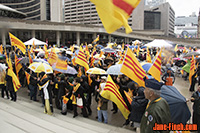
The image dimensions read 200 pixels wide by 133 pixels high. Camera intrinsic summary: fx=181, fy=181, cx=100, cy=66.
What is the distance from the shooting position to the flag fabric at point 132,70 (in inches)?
161

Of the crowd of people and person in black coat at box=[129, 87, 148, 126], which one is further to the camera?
person in black coat at box=[129, 87, 148, 126]

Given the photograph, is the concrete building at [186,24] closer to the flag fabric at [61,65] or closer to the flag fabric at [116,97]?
the flag fabric at [61,65]

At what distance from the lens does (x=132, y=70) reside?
4.12m

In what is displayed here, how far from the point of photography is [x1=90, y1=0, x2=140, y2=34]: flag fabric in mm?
1886

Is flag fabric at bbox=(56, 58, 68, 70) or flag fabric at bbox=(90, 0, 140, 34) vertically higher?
flag fabric at bbox=(90, 0, 140, 34)

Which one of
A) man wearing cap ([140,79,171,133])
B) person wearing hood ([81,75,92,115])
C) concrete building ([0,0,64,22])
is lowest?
person wearing hood ([81,75,92,115])

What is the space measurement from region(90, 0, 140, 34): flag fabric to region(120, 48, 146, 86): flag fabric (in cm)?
218

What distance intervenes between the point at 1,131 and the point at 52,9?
77.2 meters

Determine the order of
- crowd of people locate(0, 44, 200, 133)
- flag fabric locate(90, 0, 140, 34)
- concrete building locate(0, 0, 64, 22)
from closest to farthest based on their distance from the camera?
flag fabric locate(90, 0, 140, 34) → crowd of people locate(0, 44, 200, 133) → concrete building locate(0, 0, 64, 22)

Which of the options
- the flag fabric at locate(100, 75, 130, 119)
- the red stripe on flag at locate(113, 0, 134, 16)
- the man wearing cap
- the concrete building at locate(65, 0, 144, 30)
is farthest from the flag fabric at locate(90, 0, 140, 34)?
the concrete building at locate(65, 0, 144, 30)

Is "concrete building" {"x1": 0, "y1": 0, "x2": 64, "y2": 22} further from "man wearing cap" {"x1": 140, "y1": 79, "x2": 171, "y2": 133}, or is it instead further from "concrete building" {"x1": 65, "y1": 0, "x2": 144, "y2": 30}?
"man wearing cap" {"x1": 140, "y1": 79, "x2": 171, "y2": 133}

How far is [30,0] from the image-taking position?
7844cm

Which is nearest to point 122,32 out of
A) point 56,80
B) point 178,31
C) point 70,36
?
point 70,36

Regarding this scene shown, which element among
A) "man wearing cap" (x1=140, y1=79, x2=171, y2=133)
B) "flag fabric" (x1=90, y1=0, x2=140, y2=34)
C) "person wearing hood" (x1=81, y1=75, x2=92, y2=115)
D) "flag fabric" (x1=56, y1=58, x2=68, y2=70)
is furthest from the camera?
"flag fabric" (x1=56, y1=58, x2=68, y2=70)
